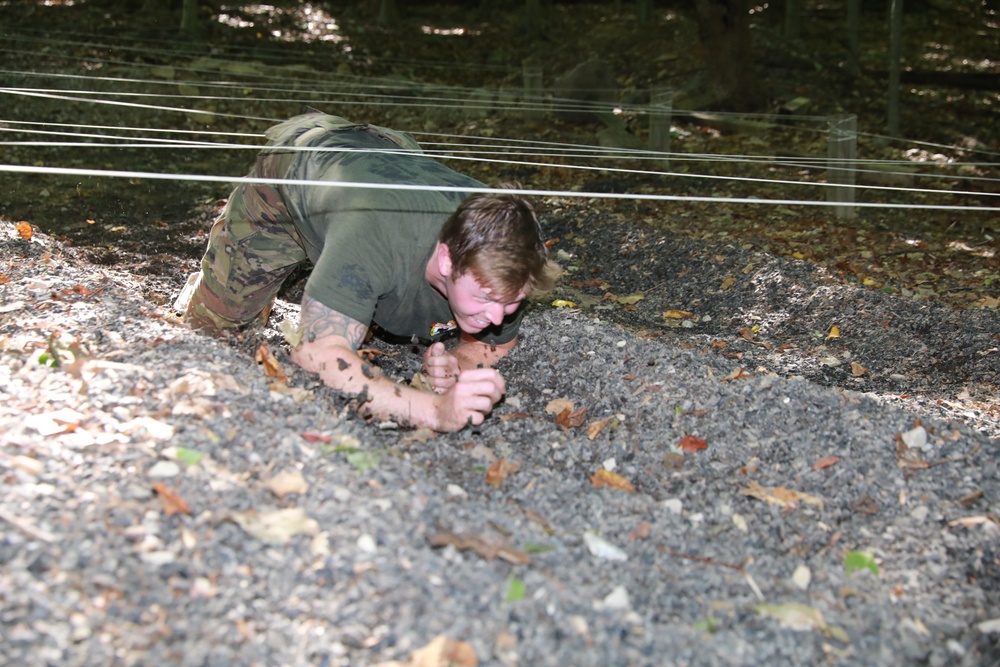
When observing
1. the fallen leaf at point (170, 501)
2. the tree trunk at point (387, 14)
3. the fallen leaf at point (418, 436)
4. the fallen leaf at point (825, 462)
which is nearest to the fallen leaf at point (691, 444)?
the fallen leaf at point (825, 462)

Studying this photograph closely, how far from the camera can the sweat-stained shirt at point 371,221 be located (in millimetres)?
2945

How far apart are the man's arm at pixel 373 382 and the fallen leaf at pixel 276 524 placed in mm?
716

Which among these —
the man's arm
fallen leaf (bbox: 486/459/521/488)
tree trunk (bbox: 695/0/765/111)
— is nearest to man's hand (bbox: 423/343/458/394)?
the man's arm

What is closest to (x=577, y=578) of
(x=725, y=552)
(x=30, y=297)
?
(x=725, y=552)

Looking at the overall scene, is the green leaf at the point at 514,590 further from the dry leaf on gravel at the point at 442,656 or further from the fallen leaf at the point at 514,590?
the dry leaf on gravel at the point at 442,656

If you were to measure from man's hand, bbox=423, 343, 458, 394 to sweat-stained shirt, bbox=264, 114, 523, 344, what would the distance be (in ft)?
0.31

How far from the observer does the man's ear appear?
3.04 metres

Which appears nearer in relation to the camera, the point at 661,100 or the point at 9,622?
the point at 9,622

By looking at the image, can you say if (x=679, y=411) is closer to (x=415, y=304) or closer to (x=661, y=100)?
(x=415, y=304)

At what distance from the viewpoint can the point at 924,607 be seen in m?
2.41

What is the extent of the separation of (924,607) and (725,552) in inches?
21.6

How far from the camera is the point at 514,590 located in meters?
2.22

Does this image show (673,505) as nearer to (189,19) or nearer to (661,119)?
(661,119)

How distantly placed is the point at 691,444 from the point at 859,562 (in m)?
0.78
